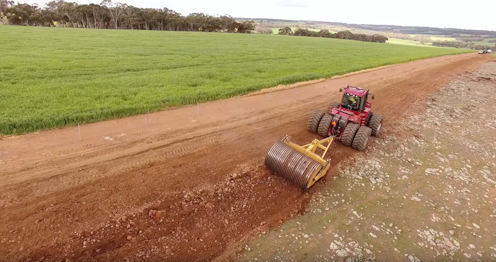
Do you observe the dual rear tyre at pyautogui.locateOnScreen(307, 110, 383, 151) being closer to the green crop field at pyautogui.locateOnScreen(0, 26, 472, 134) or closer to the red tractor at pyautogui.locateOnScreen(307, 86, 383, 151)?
the red tractor at pyautogui.locateOnScreen(307, 86, 383, 151)

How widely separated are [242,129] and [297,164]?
4.76 metres

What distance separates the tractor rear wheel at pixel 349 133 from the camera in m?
11.6

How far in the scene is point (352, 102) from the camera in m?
12.3

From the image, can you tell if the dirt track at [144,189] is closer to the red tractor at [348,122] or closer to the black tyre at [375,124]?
the red tractor at [348,122]

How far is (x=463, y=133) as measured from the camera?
1471 cm

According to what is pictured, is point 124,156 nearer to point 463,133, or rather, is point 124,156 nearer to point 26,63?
point 463,133

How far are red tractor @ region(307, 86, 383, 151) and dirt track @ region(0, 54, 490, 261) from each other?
0.49 meters

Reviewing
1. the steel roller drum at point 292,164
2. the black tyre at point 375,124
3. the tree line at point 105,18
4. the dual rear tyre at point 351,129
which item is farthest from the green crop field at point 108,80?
the tree line at point 105,18

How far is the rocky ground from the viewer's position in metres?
6.87

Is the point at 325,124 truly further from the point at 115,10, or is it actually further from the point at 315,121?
the point at 115,10

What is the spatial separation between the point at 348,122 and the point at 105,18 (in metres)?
89.1

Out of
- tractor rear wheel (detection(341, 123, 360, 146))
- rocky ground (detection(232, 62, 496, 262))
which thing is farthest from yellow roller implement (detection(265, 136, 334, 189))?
tractor rear wheel (detection(341, 123, 360, 146))

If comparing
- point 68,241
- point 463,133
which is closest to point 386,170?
point 463,133

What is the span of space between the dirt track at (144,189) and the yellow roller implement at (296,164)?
1.27 feet
